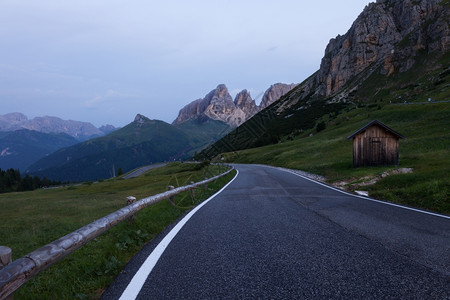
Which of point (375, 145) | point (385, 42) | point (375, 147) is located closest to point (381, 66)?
point (385, 42)

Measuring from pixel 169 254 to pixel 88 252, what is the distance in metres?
1.85

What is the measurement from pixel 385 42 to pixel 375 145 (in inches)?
5613

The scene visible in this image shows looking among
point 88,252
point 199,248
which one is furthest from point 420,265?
point 88,252

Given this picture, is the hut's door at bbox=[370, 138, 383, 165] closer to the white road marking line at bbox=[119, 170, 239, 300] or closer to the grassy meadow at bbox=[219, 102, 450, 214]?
the grassy meadow at bbox=[219, 102, 450, 214]

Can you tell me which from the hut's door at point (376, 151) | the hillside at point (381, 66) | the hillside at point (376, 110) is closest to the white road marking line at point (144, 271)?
the hillside at point (376, 110)

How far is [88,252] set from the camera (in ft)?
18.2

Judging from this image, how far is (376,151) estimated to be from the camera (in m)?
31.2

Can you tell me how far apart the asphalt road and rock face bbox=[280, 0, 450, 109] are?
137561mm

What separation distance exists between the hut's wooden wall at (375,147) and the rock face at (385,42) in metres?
109

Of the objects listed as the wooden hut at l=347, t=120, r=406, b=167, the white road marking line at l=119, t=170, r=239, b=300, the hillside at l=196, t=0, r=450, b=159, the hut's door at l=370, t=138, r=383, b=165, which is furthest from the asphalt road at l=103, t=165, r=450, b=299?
the hillside at l=196, t=0, r=450, b=159

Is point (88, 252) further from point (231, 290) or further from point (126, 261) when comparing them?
point (231, 290)

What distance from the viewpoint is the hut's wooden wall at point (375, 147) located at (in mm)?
30703

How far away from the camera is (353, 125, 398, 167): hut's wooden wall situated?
30.7 m

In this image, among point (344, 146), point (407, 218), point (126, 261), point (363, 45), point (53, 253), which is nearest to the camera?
point (53, 253)
